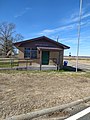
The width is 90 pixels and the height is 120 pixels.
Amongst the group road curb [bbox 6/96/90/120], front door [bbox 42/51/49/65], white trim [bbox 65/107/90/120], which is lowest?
white trim [bbox 65/107/90/120]

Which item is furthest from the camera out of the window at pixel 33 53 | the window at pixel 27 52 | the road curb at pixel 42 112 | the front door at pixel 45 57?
the front door at pixel 45 57

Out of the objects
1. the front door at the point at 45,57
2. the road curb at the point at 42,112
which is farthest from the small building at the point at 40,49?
the road curb at the point at 42,112

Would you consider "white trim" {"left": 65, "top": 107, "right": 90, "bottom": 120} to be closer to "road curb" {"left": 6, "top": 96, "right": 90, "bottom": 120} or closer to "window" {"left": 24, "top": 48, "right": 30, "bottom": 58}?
"road curb" {"left": 6, "top": 96, "right": 90, "bottom": 120}

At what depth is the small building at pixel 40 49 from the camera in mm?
18844

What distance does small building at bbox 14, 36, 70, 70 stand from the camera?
61.8 ft

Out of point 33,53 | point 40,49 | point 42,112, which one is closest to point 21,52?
point 33,53

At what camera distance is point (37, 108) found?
190 inches

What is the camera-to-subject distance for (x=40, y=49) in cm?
1830

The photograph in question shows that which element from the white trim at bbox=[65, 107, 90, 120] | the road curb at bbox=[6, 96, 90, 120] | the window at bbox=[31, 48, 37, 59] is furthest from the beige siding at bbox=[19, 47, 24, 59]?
the white trim at bbox=[65, 107, 90, 120]

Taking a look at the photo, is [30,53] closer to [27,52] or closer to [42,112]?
[27,52]

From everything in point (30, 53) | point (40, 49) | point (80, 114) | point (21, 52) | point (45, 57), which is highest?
point (40, 49)

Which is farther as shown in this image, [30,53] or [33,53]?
[33,53]

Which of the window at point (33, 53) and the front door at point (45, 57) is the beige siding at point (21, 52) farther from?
the front door at point (45, 57)

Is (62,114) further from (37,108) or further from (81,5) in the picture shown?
(81,5)
